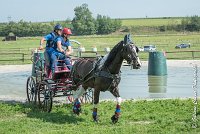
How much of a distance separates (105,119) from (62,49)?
2.71 meters

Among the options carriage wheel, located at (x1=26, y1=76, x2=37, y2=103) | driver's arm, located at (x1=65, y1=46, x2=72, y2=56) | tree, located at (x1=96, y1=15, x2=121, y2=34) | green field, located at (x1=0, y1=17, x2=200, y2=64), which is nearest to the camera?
driver's arm, located at (x1=65, y1=46, x2=72, y2=56)

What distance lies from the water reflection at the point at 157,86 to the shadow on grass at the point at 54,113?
4.66m

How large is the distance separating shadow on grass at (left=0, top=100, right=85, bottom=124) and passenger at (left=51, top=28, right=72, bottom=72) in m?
1.19

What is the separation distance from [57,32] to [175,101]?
4.14 meters

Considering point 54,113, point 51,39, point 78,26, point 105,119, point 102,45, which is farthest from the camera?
point 78,26

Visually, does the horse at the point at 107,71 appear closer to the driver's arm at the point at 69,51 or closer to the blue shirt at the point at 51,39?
the driver's arm at the point at 69,51

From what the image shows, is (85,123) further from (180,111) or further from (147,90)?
(147,90)

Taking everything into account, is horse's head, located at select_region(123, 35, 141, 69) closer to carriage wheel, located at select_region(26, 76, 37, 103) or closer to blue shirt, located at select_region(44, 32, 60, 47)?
blue shirt, located at select_region(44, 32, 60, 47)

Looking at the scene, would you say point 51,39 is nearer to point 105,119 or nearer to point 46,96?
point 46,96

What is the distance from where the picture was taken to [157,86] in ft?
63.4

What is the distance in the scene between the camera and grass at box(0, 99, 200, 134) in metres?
9.66

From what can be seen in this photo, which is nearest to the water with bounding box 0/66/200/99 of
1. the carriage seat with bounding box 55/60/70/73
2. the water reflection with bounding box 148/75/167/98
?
the water reflection with bounding box 148/75/167/98

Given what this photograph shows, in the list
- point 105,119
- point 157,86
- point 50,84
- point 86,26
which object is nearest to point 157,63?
point 157,86

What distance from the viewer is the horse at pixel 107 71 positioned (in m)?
10.0
